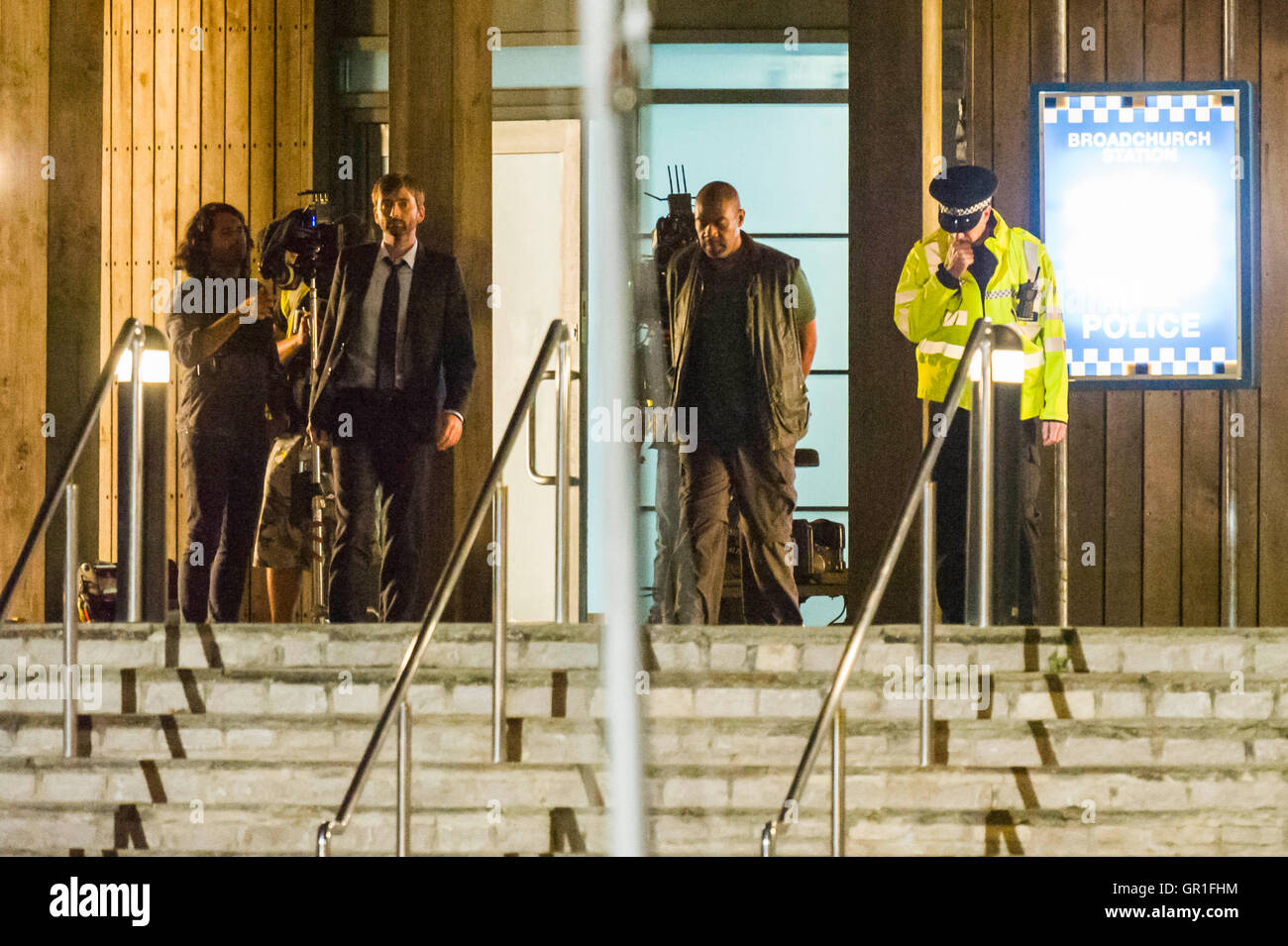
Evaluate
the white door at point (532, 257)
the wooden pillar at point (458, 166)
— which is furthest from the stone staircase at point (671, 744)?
the white door at point (532, 257)

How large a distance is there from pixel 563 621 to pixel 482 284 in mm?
2432

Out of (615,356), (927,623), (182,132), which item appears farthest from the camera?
(182,132)

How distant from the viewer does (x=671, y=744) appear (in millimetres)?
4301

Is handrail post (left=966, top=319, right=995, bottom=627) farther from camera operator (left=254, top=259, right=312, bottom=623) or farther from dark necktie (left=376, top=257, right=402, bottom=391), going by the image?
camera operator (left=254, top=259, right=312, bottom=623)

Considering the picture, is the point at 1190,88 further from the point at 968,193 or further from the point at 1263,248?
the point at 968,193

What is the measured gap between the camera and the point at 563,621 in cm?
520

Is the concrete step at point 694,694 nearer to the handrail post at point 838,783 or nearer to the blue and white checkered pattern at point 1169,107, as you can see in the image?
the handrail post at point 838,783

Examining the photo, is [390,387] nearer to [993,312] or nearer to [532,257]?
[993,312]

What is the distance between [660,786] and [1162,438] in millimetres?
3623

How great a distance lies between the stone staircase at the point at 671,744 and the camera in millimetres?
A: 4027

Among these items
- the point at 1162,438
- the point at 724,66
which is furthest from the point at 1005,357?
the point at 724,66

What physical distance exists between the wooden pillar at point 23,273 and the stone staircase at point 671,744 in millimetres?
2565

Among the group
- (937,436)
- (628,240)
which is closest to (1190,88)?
(937,436)
